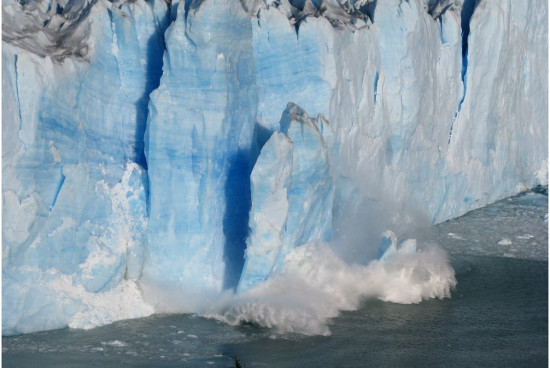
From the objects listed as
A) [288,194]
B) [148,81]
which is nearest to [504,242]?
[288,194]

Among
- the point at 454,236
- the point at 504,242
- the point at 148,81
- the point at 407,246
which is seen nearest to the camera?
the point at 148,81

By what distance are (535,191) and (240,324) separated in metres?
7.76

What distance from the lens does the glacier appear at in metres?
8.41

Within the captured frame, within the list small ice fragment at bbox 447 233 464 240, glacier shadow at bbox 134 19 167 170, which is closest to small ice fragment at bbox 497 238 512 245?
small ice fragment at bbox 447 233 464 240

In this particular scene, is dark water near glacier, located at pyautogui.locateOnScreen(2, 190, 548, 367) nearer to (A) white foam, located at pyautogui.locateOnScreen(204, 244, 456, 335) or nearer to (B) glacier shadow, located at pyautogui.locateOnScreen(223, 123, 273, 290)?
(A) white foam, located at pyautogui.locateOnScreen(204, 244, 456, 335)

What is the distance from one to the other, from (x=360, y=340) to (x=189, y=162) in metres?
2.64

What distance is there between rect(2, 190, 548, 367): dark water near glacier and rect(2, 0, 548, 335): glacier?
0.29 m

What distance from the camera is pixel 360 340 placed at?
8516mm

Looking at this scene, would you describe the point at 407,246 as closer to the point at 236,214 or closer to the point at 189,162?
the point at 236,214

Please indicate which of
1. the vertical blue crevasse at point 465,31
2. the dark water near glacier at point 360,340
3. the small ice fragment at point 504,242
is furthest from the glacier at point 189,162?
the vertical blue crevasse at point 465,31

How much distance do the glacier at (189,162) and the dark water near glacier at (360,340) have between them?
0.29m

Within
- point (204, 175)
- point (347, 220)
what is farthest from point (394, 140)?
point (204, 175)

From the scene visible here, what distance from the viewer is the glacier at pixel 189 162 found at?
8406 mm

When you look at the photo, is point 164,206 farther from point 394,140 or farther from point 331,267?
point 394,140
